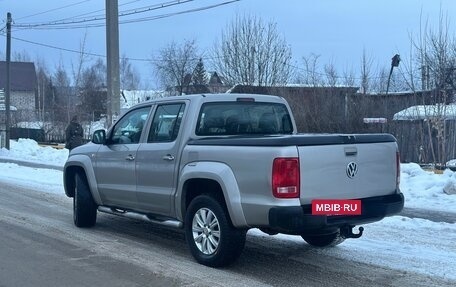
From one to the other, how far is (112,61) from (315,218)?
43.1ft

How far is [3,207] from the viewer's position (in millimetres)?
12234

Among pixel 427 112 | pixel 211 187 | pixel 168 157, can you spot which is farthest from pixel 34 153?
pixel 211 187

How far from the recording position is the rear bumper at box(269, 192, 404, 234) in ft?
20.3

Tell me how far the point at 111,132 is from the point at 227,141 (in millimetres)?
2908

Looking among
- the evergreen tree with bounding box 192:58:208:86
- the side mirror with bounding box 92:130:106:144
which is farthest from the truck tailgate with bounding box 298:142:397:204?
the evergreen tree with bounding box 192:58:208:86

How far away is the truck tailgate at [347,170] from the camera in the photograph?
20.7 ft

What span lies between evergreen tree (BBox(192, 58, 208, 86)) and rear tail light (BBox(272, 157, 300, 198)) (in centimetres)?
3207

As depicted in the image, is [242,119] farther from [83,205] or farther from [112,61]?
[112,61]

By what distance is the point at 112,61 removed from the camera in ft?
60.2

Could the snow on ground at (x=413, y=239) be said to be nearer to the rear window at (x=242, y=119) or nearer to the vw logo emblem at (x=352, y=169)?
the vw logo emblem at (x=352, y=169)

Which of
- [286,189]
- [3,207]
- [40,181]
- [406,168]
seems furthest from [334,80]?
[286,189]

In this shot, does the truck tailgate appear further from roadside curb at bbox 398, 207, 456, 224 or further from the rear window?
roadside curb at bbox 398, 207, 456, 224

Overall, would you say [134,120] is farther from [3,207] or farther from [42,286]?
[3,207]

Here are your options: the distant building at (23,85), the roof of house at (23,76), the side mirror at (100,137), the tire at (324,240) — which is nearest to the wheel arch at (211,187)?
the tire at (324,240)
